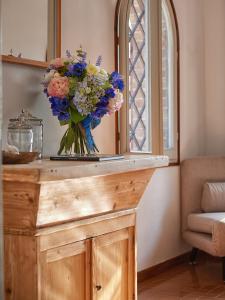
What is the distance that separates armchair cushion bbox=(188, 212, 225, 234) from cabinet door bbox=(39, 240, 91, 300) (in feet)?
6.46

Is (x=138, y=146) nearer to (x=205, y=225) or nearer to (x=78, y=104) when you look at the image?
(x=205, y=225)

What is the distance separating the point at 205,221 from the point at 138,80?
126cm

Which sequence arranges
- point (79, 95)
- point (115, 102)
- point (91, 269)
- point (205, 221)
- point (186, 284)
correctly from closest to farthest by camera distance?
1. point (91, 269)
2. point (79, 95)
3. point (115, 102)
4. point (186, 284)
5. point (205, 221)

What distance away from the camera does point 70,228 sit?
2195 mm

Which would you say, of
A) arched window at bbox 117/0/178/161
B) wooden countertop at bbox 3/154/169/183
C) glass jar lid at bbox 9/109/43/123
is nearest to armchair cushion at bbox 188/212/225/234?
arched window at bbox 117/0/178/161

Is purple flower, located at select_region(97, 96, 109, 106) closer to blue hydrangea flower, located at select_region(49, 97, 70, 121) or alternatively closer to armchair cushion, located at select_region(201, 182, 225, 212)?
blue hydrangea flower, located at select_region(49, 97, 70, 121)

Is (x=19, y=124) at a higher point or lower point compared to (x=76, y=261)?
higher

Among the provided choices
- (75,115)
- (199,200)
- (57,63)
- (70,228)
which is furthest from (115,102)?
(199,200)

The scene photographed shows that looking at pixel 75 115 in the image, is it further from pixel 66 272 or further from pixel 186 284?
pixel 186 284

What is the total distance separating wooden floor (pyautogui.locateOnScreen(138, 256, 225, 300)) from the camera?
380 cm

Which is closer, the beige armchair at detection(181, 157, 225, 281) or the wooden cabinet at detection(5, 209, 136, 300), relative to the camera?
the wooden cabinet at detection(5, 209, 136, 300)

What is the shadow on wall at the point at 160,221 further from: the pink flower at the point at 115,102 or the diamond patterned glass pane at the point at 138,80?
the pink flower at the point at 115,102

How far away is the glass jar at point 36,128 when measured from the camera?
2.45m

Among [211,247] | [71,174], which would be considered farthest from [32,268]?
[211,247]
